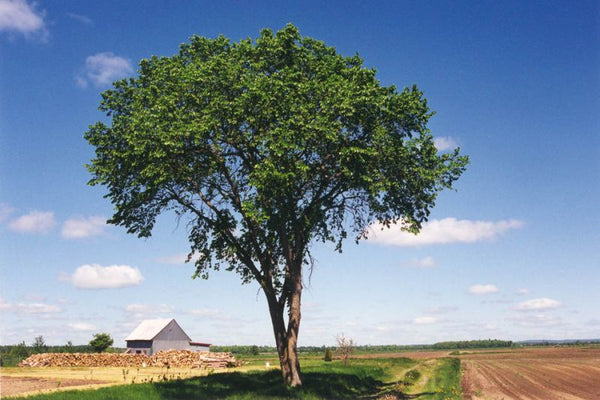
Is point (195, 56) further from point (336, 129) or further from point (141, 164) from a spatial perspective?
point (336, 129)

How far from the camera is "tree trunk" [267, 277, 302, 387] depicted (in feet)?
86.8

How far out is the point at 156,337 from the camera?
7525 cm

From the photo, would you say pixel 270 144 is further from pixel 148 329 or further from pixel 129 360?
pixel 148 329

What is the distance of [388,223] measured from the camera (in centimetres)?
2934

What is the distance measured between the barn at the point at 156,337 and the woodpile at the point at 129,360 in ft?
33.5

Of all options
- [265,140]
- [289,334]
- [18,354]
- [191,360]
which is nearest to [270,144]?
[265,140]

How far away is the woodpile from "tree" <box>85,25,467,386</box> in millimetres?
37108

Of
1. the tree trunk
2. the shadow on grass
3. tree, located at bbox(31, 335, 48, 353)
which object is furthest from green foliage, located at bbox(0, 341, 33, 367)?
the tree trunk

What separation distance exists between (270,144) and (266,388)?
14283 mm

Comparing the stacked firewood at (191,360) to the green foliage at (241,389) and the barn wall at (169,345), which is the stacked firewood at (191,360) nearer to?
the barn wall at (169,345)

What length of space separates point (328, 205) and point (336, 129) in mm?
6428

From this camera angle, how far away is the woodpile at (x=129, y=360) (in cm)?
6125

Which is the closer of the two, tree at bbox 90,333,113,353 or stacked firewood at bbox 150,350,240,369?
stacked firewood at bbox 150,350,240,369

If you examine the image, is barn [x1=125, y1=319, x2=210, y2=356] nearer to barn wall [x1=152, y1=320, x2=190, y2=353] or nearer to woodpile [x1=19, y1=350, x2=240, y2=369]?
barn wall [x1=152, y1=320, x2=190, y2=353]
